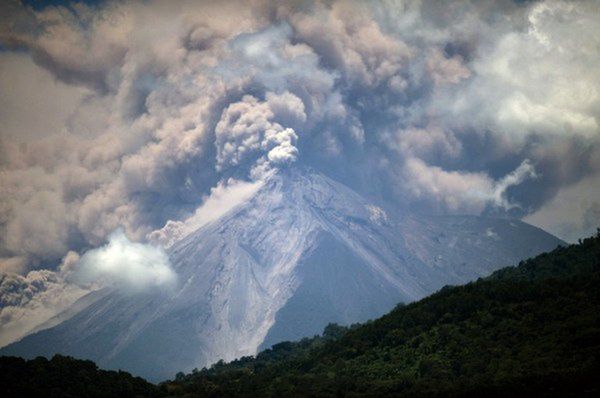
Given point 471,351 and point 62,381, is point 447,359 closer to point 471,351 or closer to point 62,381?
point 471,351

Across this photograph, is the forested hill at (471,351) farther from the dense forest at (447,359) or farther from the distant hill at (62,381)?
the distant hill at (62,381)

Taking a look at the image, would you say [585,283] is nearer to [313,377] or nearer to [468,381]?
[468,381]

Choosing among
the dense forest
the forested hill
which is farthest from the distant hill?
the forested hill

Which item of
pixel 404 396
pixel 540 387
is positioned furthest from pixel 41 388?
pixel 540 387

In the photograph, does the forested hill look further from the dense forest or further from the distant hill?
the distant hill

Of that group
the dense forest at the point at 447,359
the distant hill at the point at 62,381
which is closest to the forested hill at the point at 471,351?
the dense forest at the point at 447,359

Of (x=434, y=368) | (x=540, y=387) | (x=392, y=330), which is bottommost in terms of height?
(x=540, y=387)
